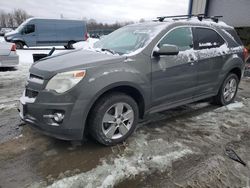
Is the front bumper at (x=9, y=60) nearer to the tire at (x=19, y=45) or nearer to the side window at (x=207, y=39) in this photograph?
the side window at (x=207, y=39)

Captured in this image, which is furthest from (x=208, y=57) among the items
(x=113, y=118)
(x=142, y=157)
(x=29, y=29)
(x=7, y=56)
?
(x=29, y=29)

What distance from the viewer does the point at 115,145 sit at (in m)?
3.71

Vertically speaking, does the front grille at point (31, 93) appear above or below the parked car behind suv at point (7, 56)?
above

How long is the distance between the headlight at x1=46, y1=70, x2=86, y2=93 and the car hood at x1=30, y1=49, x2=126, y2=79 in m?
0.07

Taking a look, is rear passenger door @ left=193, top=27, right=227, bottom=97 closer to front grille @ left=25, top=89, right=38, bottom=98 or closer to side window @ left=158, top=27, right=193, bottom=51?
side window @ left=158, top=27, right=193, bottom=51

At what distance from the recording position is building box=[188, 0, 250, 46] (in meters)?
13.8

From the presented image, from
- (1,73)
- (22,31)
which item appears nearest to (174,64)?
(1,73)

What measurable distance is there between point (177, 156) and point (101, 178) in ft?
3.60

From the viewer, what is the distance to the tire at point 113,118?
342 cm

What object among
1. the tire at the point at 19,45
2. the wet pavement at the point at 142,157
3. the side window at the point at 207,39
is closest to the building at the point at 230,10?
the side window at the point at 207,39

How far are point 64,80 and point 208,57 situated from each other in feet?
9.15

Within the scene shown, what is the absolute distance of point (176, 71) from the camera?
4176 mm

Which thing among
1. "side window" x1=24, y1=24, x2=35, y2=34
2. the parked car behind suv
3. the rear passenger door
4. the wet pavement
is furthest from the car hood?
"side window" x1=24, y1=24, x2=35, y2=34

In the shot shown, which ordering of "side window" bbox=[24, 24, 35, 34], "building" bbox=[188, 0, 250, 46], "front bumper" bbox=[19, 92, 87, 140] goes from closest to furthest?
"front bumper" bbox=[19, 92, 87, 140]
"building" bbox=[188, 0, 250, 46]
"side window" bbox=[24, 24, 35, 34]
